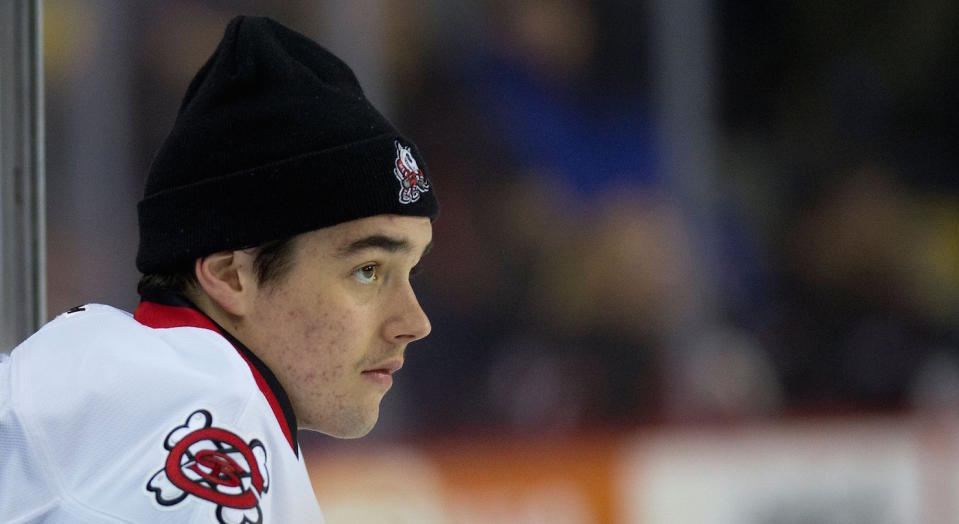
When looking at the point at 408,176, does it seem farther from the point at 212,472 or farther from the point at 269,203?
the point at 212,472

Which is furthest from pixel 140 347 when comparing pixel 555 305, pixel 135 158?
pixel 555 305

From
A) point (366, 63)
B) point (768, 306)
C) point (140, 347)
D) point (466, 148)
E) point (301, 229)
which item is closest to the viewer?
point (140, 347)

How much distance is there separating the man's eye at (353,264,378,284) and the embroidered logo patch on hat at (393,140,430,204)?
8 cm

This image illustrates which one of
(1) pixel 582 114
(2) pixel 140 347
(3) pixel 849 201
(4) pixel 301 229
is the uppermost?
(1) pixel 582 114

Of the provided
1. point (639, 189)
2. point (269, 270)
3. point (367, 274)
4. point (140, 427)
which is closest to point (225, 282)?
point (269, 270)

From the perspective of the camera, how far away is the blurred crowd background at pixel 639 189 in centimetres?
334

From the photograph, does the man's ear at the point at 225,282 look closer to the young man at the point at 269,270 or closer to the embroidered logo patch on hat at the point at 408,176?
the young man at the point at 269,270

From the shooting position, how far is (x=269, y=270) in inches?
49.1

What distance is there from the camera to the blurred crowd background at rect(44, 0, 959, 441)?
3.34 metres

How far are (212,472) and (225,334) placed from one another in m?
0.31

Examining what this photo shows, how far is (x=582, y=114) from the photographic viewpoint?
3.88 meters

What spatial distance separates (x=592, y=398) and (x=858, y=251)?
1.26 m

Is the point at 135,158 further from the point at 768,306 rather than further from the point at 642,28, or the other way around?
the point at 768,306

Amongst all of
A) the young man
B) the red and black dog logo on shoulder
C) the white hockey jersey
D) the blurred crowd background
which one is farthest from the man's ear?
the blurred crowd background
